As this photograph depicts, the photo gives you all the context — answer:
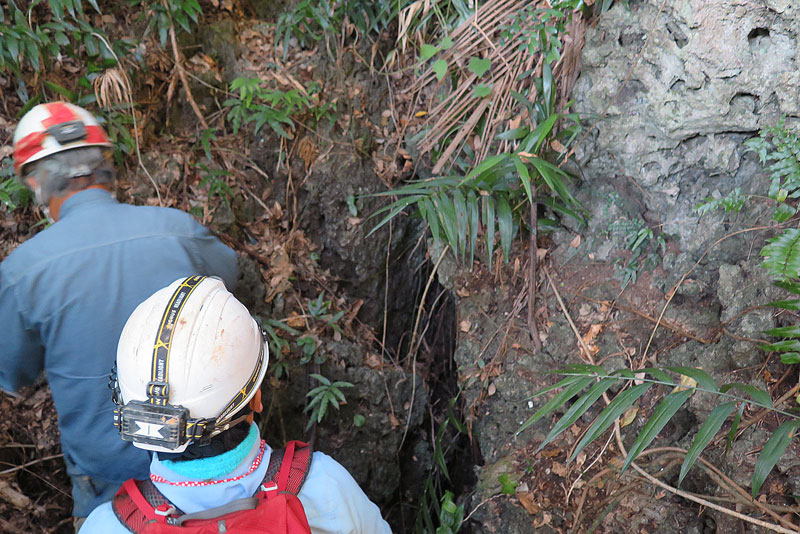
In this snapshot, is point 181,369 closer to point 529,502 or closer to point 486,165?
point 486,165

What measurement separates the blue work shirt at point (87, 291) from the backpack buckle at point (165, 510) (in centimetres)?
64

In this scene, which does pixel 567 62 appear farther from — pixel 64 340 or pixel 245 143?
pixel 64 340

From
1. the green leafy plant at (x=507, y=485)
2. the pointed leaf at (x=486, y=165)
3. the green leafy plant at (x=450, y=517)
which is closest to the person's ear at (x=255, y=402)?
the pointed leaf at (x=486, y=165)

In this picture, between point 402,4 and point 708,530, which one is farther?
point 402,4

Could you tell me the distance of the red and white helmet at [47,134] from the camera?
6.12 feet

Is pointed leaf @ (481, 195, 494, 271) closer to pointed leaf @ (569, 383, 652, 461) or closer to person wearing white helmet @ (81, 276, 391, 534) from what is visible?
pointed leaf @ (569, 383, 652, 461)

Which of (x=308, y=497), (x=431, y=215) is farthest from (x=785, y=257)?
(x=308, y=497)

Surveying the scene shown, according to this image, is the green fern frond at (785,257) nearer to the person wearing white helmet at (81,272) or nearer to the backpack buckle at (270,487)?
the backpack buckle at (270,487)

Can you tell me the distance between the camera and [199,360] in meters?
1.28

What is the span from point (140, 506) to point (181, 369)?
1.18 ft

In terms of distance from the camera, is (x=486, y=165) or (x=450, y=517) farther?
A: (x=450, y=517)

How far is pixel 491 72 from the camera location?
3109 mm

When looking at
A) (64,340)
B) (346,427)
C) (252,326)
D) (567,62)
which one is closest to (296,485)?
(252,326)

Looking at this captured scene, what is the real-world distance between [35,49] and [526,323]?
9.50 ft
